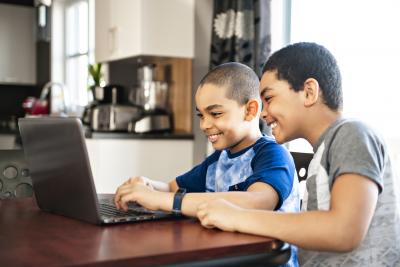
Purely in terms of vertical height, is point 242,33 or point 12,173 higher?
point 242,33

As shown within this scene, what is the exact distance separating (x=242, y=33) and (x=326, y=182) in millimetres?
2065

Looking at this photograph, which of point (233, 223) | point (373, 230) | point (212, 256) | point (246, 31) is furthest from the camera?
point (246, 31)

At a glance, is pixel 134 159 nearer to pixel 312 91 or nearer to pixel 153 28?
pixel 153 28

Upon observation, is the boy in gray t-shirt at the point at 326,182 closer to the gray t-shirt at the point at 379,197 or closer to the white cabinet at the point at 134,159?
the gray t-shirt at the point at 379,197

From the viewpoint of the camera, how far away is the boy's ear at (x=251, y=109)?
5.44 ft

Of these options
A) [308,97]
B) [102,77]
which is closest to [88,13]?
[102,77]

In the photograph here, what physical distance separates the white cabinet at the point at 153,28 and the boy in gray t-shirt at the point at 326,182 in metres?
2.39

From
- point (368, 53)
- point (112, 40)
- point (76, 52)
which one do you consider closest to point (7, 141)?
point (76, 52)

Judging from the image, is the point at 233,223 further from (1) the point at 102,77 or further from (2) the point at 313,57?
(1) the point at 102,77

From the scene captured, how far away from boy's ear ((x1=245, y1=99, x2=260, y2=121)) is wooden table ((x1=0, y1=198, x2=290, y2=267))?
49 centimetres

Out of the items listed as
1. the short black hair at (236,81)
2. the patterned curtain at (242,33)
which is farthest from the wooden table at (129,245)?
the patterned curtain at (242,33)

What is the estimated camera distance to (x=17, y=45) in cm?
666

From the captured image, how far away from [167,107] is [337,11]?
1633 mm

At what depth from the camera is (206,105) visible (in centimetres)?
163
